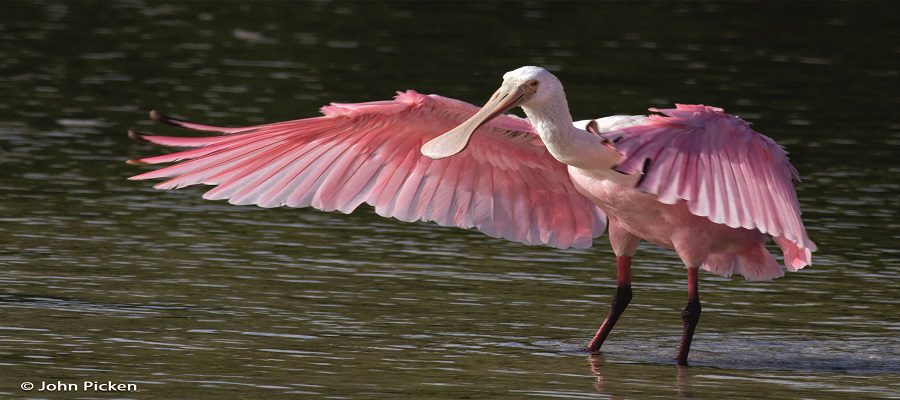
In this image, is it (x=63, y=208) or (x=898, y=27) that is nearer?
(x=63, y=208)

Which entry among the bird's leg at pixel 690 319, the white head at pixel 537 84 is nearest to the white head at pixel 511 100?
the white head at pixel 537 84

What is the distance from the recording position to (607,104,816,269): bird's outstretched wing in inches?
404

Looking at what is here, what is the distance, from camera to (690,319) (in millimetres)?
11859

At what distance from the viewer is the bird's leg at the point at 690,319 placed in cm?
1169

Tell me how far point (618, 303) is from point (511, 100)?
2064 millimetres

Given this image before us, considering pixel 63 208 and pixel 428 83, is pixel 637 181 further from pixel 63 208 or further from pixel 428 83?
pixel 428 83

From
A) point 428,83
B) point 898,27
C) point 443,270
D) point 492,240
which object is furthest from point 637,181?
point 898,27

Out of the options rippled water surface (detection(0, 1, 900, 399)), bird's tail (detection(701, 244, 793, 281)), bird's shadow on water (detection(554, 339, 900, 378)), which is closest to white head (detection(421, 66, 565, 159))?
rippled water surface (detection(0, 1, 900, 399))

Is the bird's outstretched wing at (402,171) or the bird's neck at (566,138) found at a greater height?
the bird's neck at (566,138)

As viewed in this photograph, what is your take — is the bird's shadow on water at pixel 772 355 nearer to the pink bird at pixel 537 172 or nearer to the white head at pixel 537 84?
the pink bird at pixel 537 172

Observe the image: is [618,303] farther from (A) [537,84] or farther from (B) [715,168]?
(A) [537,84]

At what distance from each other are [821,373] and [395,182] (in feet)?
9.01

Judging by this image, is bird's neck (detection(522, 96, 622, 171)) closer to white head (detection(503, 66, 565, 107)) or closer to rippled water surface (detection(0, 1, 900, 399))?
white head (detection(503, 66, 565, 107))

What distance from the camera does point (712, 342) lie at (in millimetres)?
12391
